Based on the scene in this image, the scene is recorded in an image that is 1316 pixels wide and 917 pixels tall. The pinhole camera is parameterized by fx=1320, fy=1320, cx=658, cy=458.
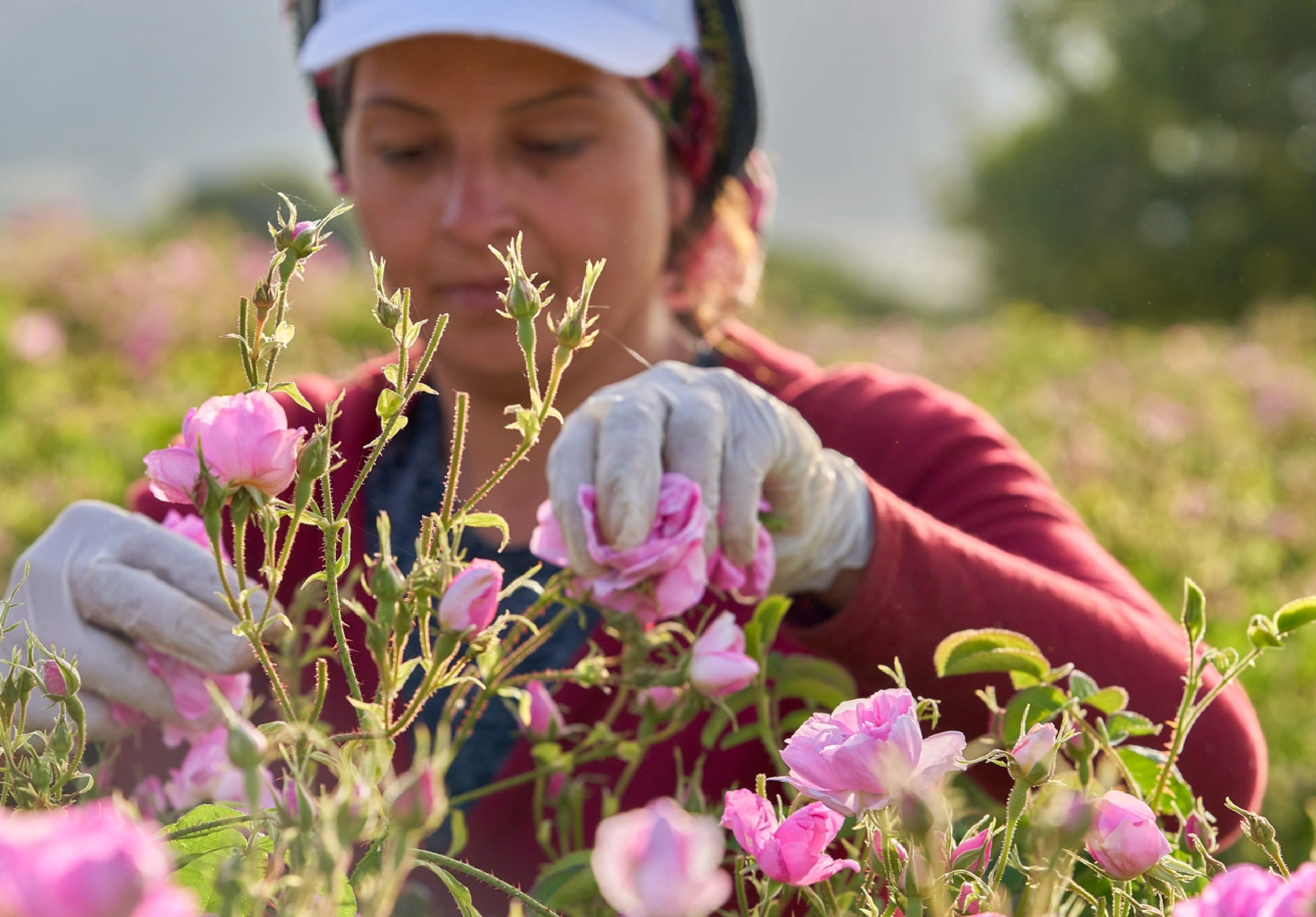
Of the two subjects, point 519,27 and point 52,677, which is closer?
point 52,677

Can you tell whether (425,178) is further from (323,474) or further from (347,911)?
(347,911)

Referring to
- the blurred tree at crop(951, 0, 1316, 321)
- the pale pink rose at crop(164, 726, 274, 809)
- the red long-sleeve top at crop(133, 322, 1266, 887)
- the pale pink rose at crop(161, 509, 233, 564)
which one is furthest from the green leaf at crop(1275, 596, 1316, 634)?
the blurred tree at crop(951, 0, 1316, 321)

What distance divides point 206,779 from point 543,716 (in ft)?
0.66

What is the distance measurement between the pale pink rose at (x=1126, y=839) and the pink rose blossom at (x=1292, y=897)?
13 centimetres

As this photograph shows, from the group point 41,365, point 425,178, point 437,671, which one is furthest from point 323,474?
point 41,365

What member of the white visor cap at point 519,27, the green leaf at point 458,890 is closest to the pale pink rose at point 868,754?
the green leaf at point 458,890

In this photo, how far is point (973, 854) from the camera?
52 cm

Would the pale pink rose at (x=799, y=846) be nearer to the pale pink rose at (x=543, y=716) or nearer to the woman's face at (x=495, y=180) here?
the pale pink rose at (x=543, y=716)

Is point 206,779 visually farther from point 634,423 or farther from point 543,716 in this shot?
point 634,423

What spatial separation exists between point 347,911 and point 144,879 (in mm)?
210

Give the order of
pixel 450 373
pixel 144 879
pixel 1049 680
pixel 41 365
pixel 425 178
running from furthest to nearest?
pixel 41 365, pixel 450 373, pixel 425 178, pixel 1049 680, pixel 144 879

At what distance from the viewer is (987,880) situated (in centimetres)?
49

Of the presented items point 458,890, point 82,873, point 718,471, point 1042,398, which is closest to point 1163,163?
point 1042,398

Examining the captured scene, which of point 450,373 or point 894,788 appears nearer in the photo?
point 894,788
